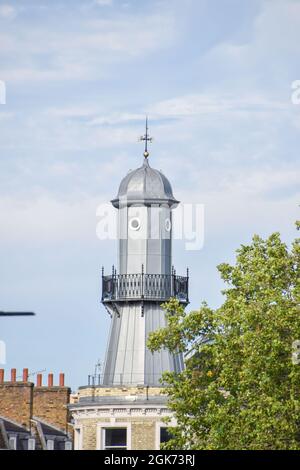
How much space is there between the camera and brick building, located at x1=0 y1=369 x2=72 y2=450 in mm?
79125

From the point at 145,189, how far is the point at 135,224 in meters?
2.04

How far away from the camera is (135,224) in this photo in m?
79.9

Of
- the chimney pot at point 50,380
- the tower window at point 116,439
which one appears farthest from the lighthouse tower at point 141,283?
the chimney pot at point 50,380

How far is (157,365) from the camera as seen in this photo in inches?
3135

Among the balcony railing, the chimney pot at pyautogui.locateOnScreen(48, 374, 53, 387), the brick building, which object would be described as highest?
the balcony railing

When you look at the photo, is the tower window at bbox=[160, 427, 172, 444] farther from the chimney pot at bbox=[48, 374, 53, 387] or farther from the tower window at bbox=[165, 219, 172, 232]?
the chimney pot at bbox=[48, 374, 53, 387]

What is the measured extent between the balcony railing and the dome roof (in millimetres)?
3923

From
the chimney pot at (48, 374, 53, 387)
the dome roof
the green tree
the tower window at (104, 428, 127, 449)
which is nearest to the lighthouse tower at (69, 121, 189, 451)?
the dome roof

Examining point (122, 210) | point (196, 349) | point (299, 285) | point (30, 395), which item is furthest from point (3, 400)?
point (299, 285)

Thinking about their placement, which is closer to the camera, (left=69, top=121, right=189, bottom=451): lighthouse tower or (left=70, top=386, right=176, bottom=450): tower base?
(left=70, top=386, right=176, bottom=450): tower base

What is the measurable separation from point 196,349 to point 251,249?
4805mm

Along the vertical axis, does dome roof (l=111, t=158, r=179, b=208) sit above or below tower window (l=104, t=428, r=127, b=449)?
above

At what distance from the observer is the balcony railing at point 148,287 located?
7981 cm

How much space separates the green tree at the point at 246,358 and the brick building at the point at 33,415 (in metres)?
16.8
